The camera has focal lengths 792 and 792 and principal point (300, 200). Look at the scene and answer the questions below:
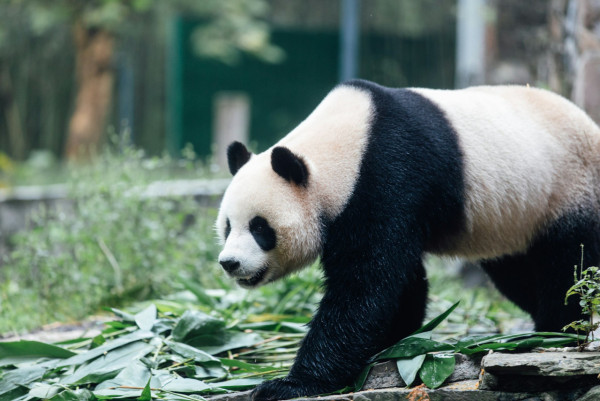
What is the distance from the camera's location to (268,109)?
Result: 38.6 feet

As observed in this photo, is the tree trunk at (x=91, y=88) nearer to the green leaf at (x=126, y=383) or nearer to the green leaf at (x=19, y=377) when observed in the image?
the green leaf at (x=19, y=377)

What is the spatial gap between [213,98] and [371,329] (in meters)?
8.51

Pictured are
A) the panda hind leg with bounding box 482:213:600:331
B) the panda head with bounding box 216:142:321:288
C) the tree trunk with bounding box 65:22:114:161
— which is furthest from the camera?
the tree trunk with bounding box 65:22:114:161

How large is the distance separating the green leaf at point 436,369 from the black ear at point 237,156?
4.33 ft

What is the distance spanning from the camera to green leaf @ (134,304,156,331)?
4168 mm

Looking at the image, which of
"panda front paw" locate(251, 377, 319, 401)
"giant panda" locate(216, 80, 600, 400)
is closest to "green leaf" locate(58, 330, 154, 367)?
"giant panda" locate(216, 80, 600, 400)


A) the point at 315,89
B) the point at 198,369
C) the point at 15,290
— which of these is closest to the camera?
the point at 198,369

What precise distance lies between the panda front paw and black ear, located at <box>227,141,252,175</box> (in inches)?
43.5

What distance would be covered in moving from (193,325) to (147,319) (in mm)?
313

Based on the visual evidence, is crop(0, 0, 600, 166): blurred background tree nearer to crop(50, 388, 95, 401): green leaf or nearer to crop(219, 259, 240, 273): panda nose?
crop(219, 259, 240, 273): panda nose

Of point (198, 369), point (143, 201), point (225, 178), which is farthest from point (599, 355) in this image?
point (225, 178)

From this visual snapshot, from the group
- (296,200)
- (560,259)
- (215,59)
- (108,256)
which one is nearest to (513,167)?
(560,259)

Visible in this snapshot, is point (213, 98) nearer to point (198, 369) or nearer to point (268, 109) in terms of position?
point (268, 109)

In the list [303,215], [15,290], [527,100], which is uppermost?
[527,100]
